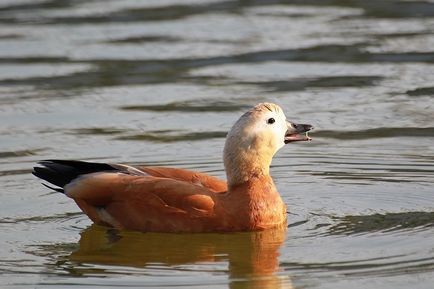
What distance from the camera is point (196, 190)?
11.4 metres

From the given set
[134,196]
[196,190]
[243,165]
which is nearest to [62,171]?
[134,196]

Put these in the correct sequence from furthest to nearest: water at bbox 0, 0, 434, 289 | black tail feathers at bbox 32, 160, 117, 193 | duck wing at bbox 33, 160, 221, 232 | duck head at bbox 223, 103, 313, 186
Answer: black tail feathers at bbox 32, 160, 117, 193 < duck head at bbox 223, 103, 313, 186 < duck wing at bbox 33, 160, 221, 232 < water at bbox 0, 0, 434, 289

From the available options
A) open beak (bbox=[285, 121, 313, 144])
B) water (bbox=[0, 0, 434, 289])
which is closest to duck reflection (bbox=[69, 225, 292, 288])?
water (bbox=[0, 0, 434, 289])

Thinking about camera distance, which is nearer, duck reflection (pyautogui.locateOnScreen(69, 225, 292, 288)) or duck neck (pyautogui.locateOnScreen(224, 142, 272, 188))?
duck reflection (pyautogui.locateOnScreen(69, 225, 292, 288))

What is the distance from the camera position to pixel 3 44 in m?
20.3

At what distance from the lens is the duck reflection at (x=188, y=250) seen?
10.6 meters

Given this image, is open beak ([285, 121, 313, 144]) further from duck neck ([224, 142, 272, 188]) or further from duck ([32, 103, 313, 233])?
duck neck ([224, 142, 272, 188])

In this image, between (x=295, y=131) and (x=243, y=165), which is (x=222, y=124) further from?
(x=243, y=165)

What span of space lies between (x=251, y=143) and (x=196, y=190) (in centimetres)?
63

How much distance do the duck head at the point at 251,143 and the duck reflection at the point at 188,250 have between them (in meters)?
0.53

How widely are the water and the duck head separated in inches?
21.4

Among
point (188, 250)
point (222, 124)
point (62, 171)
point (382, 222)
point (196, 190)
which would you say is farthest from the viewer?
point (222, 124)

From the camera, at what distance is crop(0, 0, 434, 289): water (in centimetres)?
1062

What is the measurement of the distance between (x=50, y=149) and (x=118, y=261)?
161 inches
